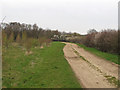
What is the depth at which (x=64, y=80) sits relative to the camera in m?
6.62

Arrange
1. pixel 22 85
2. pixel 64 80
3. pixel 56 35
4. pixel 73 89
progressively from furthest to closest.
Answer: pixel 56 35
pixel 64 80
pixel 22 85
pixel 73 89

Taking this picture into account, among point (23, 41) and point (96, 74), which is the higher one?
point (23, 41)

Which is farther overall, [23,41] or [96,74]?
[23,41]

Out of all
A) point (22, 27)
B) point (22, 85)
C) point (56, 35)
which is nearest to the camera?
point (22, 85)

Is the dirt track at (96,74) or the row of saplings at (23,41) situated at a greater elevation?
the row of saplings at (23,41)

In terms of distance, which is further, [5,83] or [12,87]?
[5,83]

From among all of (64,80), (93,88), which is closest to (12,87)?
(64,80)

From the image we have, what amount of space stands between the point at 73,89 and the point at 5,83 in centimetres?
380

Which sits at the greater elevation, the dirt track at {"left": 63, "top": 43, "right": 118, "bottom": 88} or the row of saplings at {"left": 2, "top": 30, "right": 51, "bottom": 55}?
the row of saplings at {"left": 2, "top": 30, "right": 51, "bottom": 55}

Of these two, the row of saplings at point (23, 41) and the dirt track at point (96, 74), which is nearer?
the dirt track at point (96, 74)

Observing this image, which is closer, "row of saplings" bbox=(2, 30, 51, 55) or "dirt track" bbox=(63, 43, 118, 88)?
"dirt track" bbox=(63, 43, 118, 88)

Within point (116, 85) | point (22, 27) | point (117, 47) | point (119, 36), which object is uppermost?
point (22, 27)

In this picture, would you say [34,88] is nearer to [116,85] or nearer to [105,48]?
[116,85]

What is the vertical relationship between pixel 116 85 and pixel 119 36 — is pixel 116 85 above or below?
below
